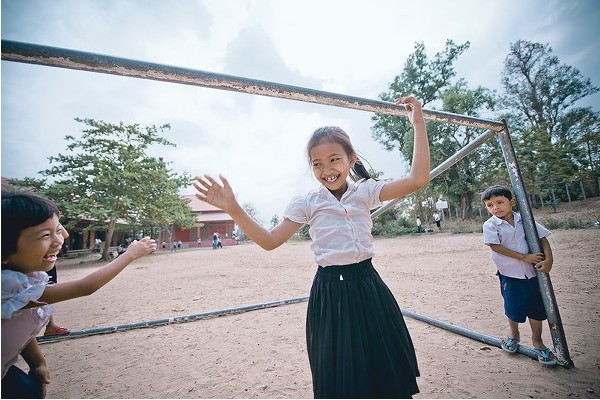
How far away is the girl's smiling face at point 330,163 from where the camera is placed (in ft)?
4.69

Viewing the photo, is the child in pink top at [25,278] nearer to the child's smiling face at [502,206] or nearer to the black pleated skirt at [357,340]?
the black pleated skirt at [357,340]

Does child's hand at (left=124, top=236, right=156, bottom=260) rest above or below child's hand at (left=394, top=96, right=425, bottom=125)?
below

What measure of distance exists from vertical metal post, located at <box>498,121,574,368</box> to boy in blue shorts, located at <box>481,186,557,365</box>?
0.07 m

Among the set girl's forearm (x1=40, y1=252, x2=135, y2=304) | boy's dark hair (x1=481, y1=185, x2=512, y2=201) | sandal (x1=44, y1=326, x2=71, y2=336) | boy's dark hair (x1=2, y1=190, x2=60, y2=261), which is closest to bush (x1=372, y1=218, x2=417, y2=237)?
boy's dark hair (x1=481, y1=185, x2=512, y2=201)

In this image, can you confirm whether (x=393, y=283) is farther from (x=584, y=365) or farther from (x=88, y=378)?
(x=88, y=378)

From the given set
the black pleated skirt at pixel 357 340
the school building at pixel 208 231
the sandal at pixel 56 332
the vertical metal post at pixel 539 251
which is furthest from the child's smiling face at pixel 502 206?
the school building at pixel 208 231

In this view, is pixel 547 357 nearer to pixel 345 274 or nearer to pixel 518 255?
pixel 518 255

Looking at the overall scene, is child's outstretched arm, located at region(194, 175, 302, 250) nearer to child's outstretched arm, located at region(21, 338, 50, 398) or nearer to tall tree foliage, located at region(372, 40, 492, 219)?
child's outstretched arm, located at region(21, 338, 50, 398)

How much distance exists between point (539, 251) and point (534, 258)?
0.25 ft

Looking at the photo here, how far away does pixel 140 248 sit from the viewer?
54.1 inches

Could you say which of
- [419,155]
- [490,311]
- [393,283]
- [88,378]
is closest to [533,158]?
[393,283]

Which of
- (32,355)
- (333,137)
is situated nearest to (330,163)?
(333,137)

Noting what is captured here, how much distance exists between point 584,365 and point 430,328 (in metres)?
1.19

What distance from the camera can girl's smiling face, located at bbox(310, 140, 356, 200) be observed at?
1429 millimetres
